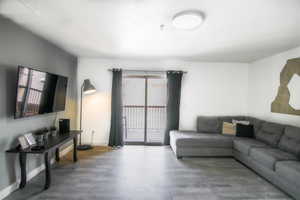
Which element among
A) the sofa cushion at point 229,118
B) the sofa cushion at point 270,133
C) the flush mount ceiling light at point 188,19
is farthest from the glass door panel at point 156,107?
the flush mount ceiling light at point 188,19

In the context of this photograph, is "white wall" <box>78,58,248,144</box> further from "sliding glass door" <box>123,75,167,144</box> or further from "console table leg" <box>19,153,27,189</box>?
"console table leg" <box>19,153,27,189</box>

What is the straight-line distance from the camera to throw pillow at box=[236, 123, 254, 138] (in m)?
3.92

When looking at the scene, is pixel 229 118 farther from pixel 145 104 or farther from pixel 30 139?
pixel 30 139

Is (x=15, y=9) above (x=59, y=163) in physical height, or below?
above

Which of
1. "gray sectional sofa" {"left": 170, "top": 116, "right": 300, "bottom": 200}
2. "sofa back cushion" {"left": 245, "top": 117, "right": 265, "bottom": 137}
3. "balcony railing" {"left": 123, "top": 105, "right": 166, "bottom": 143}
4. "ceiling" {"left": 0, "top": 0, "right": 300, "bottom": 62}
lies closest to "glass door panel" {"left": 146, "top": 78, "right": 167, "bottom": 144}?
"balcony railing" {"left": 123, "top": 105, "right": 166, "bottom": 143}

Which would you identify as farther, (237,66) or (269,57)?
(237,66)

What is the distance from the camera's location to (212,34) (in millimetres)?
2654

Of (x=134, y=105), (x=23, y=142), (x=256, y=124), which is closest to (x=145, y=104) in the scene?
(x=134, y=105)

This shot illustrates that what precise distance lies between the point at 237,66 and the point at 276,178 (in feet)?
10.0

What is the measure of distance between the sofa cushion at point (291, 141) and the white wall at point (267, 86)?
401 mm

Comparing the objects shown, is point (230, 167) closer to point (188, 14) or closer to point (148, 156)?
point (148, 156)

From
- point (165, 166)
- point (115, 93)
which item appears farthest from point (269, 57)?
point (115, 93)

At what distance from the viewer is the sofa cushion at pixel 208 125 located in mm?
4379

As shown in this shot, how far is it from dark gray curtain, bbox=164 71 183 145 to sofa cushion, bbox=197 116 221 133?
584mm
